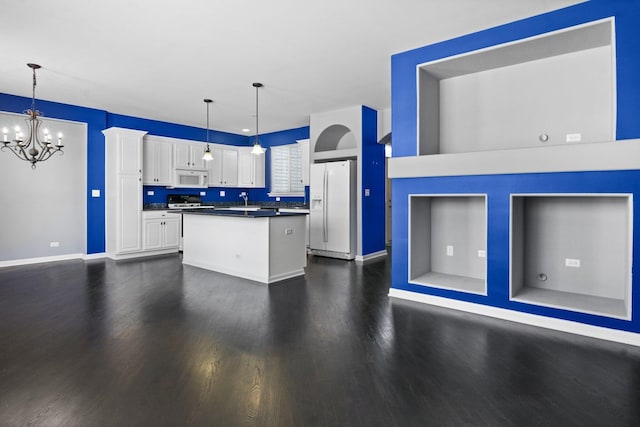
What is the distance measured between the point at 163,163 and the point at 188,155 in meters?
0.62

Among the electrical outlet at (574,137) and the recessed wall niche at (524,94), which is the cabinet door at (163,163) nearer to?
the recessed wall niche at (524,94)

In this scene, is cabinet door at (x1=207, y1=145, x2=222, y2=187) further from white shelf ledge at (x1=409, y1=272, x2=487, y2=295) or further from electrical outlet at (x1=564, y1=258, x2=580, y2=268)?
electrical outlet at (x1=564, y1=258, x2=580, y2=268)

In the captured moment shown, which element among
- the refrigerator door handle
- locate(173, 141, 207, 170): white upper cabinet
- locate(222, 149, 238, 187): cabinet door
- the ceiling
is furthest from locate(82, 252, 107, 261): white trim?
the refrigerator door handle

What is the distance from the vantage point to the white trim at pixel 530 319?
9.63 ft

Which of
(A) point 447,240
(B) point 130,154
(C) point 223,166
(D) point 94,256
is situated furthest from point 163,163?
(A) point 447,240

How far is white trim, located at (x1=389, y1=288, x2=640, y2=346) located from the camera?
294cm

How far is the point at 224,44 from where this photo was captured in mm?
3951

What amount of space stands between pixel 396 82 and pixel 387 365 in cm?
311

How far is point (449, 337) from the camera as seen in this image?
302 centimetres

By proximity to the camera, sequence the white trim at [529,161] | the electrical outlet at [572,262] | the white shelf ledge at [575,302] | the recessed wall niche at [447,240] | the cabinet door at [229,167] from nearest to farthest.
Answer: the white trim at [529,161] → the white shelf ledge at [575,302] → the electrical outlet at [572,262] → the recessed wall niche at [447,240] → the cabinet door at [229,167]

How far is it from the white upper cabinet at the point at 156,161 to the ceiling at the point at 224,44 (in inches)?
50.9

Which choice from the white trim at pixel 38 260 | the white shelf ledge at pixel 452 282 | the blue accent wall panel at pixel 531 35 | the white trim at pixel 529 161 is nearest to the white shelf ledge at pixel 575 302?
the white shelf ledge at pixel 452 282

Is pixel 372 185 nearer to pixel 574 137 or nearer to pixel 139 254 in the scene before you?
pixel 574 137

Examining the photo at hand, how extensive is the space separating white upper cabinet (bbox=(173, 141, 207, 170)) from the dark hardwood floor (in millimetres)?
4217
